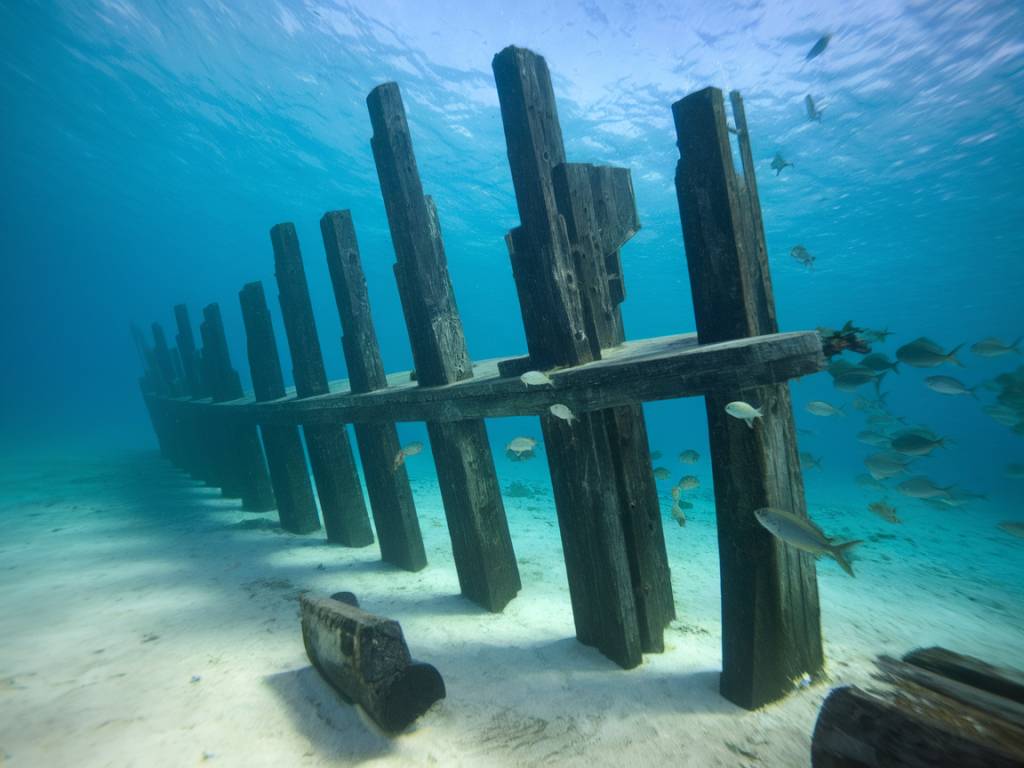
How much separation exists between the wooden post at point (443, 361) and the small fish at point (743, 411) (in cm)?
245

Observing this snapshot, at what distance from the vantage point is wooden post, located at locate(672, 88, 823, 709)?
271cm

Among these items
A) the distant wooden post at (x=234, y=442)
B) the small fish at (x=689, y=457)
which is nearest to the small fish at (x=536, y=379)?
the small fish at (x=689, y=457)

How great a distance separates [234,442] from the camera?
9125 millimetres

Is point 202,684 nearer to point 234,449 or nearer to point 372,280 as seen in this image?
point 234,449

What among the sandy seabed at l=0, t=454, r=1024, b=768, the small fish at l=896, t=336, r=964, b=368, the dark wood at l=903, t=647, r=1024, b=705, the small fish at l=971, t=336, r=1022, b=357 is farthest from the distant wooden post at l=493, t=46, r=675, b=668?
the small fish at l=971, t=336, r=1022, b=357

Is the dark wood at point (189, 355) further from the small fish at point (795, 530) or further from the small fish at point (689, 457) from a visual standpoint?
the small fish at point (795, 530)

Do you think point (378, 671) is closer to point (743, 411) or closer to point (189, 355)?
point (743, 411)

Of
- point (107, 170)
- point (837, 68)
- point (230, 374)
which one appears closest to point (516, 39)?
point (837, 68)

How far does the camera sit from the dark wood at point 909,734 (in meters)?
1.44

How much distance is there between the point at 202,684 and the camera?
10.6 ft

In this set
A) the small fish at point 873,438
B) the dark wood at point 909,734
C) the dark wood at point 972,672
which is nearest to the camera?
the dark wood at point 909,734

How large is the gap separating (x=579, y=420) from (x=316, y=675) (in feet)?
8.96

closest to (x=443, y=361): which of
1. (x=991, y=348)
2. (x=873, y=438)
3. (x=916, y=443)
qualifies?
(x=916, y=443)

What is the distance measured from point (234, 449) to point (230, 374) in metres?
1.93
